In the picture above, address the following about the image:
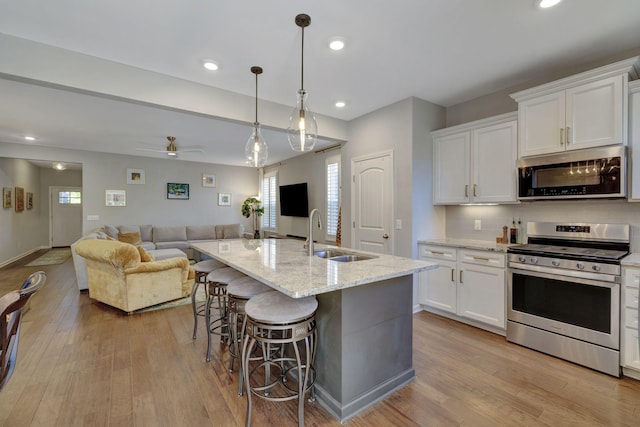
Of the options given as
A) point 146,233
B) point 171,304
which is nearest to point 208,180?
point 146,233

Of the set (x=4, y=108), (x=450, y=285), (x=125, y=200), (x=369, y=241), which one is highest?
(x=4, y=108)

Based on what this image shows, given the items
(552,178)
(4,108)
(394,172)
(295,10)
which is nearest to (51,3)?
(295,10)

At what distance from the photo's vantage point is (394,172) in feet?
12.0

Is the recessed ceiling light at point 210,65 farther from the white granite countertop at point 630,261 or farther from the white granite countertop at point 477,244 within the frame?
the white granite countertop at point 630,261

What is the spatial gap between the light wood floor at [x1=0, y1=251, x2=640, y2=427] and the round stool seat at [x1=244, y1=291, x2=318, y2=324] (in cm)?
71

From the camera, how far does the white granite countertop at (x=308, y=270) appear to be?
147 cm

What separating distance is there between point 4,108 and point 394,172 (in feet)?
17.6

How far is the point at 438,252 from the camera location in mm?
3412

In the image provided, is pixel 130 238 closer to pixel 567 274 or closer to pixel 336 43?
pixel 336 43

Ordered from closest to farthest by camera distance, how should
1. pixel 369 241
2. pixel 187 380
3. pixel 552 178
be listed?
pixel 187 380 < pixel 552 178 < pixel 369 241

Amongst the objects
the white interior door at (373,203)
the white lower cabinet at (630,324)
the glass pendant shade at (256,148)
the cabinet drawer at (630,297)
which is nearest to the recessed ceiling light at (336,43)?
the glass pendant shade at (256,148)

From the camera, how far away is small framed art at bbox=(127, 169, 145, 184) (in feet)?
22.9

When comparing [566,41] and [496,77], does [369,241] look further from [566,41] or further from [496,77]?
[566,41]

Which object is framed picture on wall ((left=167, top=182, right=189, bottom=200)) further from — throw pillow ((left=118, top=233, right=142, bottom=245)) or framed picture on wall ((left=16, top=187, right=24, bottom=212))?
framed picture on wall ((left=16, top=187, right=24, bottom=212))
